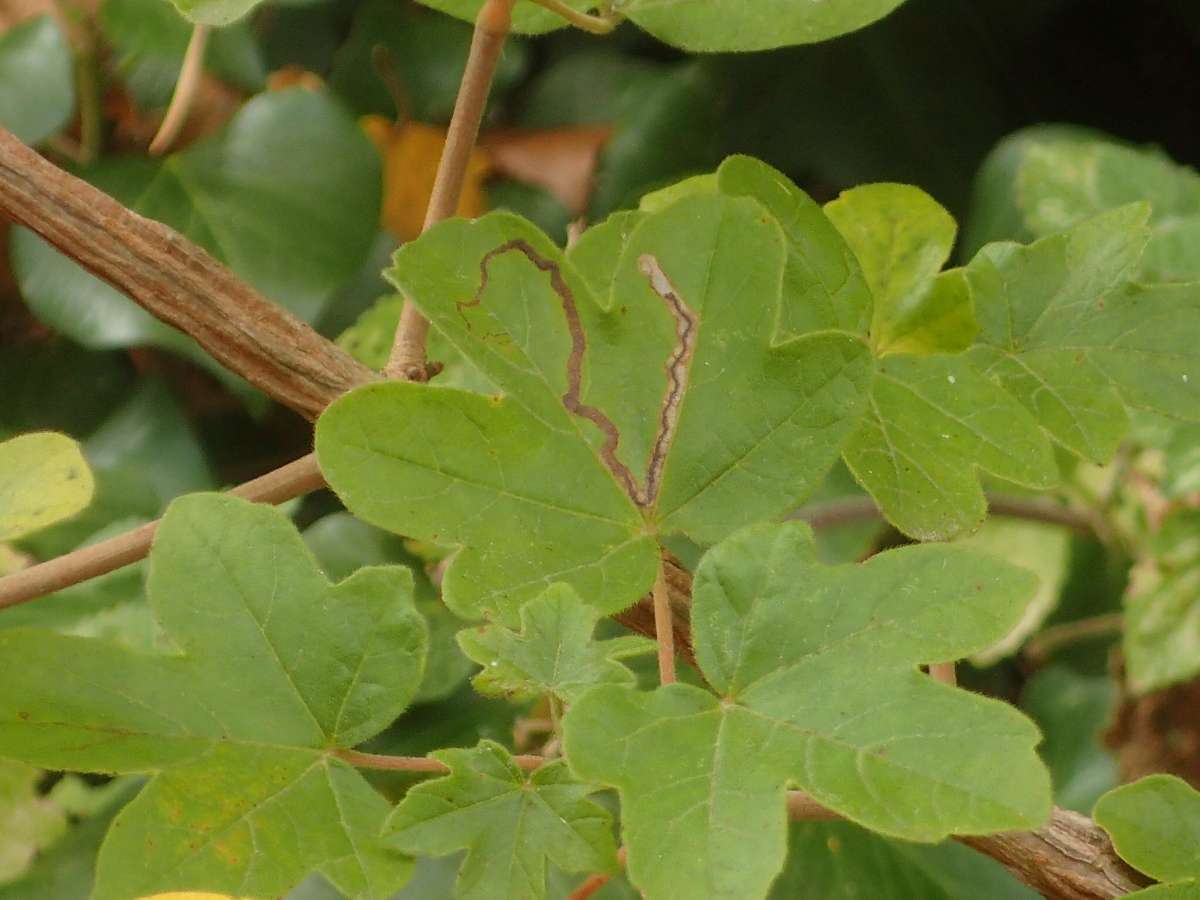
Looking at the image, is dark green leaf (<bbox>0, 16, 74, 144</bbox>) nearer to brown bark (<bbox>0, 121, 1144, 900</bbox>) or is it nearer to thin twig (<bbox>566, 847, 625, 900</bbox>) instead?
brown bark (<bbox>0, 121, 1144, 900</bbox>)

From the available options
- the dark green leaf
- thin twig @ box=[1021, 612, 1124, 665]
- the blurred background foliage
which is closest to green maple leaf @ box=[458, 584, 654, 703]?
the blurred background foliage

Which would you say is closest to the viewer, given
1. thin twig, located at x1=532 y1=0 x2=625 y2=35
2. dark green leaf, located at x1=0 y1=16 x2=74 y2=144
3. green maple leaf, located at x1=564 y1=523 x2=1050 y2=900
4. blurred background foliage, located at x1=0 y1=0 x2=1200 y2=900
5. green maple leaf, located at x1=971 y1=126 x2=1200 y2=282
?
green maple leaf, located at x1=564 y1=523 x2=1050 y2=900

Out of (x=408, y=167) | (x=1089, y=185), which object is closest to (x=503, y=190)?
(x=408, y=167)

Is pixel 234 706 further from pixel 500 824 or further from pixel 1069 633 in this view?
pixel 1069 633

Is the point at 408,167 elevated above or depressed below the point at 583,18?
below

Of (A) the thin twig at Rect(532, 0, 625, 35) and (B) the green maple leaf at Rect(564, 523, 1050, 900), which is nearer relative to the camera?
(B) the green maple leaf at Rect(564, 523, 1050, 900)

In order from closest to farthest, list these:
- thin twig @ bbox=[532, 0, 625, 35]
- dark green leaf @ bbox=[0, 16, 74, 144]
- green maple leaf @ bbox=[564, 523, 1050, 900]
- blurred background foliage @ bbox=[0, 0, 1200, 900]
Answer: green maple leaf @ bbox=[564, 523, 1050, 900], thin twig @ bbox=[532, 0, 625, 35], blurred background foliage @ bbox=[0, 0, 1200, 900], dark green leaf @ bbox=[0, 16, 74, 144]
